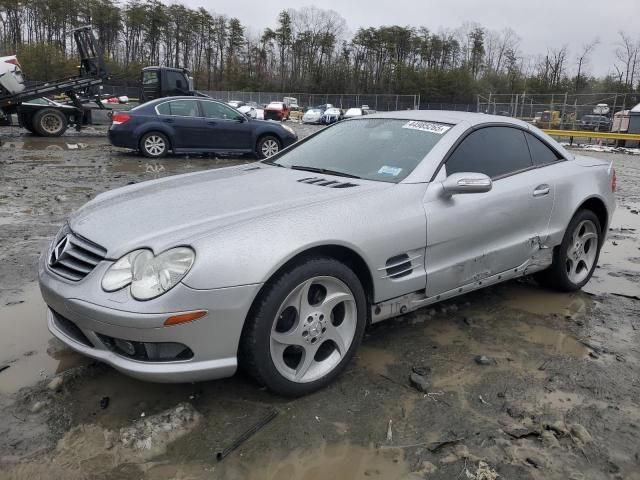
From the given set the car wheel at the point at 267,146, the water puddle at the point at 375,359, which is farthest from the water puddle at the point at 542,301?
the car wheel at the point at 267,146

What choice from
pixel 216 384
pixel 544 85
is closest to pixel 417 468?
pixel 216 384

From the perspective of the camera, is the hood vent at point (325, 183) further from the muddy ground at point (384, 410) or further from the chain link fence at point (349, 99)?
the chain link fence at point (349, 99)

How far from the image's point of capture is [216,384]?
9.45 feet

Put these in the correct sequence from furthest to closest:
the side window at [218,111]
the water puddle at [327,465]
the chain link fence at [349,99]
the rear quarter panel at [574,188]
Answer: the chain link fence at [349,99]
the side window at [218,111]
the rear quarter panel at [574,188]
the water puddle at [327,465]

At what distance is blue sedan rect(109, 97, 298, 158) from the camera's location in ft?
40.2

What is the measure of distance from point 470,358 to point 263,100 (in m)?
60.5

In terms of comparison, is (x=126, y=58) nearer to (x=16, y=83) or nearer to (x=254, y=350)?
(x=16, y=83)

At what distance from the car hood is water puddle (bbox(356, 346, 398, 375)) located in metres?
1.01

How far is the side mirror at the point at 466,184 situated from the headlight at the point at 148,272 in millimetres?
1603

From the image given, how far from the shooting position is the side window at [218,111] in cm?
1256

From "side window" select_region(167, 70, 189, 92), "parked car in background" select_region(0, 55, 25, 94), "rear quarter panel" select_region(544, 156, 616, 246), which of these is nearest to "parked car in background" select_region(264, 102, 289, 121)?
"side window" select_region(167, 70, 189, 92)

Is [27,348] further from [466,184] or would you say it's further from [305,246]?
[466,184]

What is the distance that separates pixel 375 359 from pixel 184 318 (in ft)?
4.45

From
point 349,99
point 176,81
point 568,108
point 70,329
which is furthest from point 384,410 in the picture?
point 349,99
